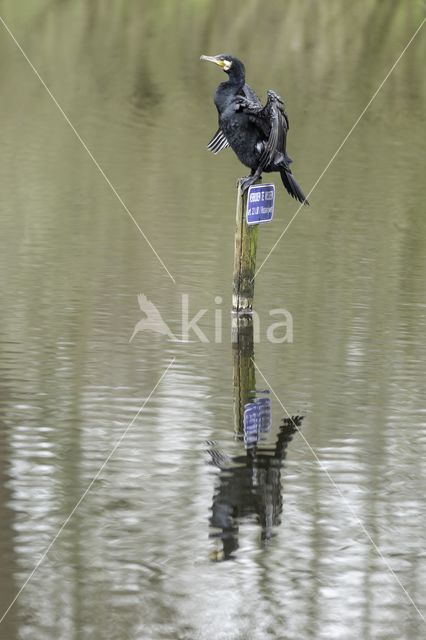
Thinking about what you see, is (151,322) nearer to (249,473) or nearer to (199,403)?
(199,403)

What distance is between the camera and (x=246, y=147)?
13367mm

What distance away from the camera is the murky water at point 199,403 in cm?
724

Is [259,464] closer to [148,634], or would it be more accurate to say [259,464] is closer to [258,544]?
[258,544]

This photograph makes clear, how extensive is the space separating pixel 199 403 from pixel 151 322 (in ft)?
9.01

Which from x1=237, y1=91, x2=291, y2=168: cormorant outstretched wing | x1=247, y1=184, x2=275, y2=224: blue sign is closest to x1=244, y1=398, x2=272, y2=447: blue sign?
x1=247, y1=184, x2=275, y2=224: blue sign

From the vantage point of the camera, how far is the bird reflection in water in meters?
8.05

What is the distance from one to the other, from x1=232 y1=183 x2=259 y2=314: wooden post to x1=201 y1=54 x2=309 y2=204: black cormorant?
0.23m

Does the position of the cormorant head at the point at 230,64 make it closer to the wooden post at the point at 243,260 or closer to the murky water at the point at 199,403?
the wooden post at the point at 243,260

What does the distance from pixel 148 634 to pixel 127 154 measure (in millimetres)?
18557

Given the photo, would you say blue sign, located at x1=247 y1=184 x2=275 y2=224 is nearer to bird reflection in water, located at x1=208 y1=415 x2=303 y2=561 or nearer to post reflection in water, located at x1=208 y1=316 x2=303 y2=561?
post reflection in water, located at x1=208 y1=316 x2=303 y2=561

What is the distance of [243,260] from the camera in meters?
13.3

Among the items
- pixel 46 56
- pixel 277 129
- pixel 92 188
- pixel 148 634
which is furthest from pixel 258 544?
pixel 46 56

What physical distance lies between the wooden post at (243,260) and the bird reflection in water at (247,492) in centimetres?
350

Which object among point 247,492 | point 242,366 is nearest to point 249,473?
point 247,492
